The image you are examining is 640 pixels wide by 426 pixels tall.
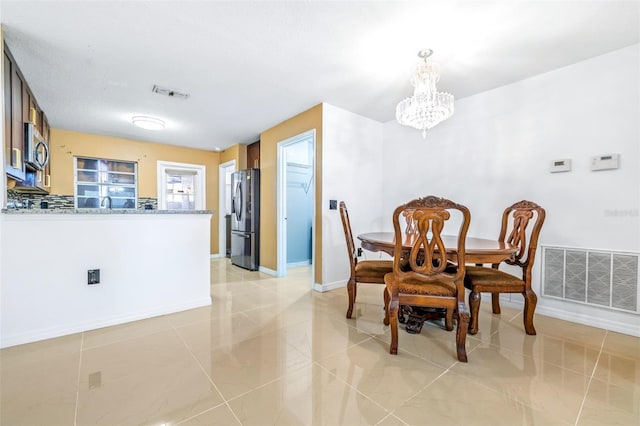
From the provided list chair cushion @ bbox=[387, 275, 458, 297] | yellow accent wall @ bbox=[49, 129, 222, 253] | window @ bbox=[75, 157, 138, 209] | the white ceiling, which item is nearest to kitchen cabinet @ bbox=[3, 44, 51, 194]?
the white ceiling

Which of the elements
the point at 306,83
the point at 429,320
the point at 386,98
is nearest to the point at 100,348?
the point at 429,320

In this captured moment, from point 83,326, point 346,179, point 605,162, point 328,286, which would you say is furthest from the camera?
point 346,179

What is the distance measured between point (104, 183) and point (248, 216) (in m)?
2.82

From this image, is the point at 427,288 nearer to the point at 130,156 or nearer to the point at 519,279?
the point at 519,279

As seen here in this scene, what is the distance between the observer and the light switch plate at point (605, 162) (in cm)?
226

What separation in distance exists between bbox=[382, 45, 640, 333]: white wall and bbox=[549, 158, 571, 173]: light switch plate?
0.04m

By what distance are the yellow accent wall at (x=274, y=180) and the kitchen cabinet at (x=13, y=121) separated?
265 cm

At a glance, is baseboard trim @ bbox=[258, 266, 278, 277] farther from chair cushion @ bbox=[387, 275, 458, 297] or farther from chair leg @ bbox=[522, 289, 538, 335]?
chair leg @ bbox=[522, 289, 538, 335]

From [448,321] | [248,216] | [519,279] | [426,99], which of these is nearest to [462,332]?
[448,321]

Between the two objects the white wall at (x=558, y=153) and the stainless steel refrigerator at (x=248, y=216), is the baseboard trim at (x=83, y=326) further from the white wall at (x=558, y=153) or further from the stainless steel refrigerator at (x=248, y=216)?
the white wall at (x=558, y=153)

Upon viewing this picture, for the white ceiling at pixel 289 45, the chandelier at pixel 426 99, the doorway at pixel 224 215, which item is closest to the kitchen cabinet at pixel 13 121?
the white ceiling at pixel 289 45

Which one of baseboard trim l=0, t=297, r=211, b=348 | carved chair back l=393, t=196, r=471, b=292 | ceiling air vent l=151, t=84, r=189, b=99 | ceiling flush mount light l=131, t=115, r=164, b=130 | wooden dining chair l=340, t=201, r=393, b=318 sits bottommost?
baseboard trim l=0, t=297, r=211, b=348

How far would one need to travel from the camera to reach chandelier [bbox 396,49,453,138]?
224cm

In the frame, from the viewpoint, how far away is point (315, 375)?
5.27 ft
